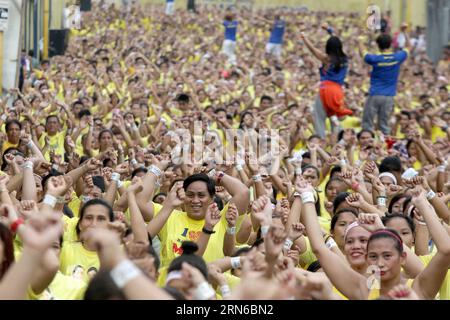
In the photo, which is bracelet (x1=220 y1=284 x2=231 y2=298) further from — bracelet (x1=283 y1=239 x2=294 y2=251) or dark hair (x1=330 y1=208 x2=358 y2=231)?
dark hair (x1=330 y1=208 x2=358 y2=231)

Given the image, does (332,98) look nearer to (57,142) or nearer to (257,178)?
(57,142)

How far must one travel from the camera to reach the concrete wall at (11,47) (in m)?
17.5

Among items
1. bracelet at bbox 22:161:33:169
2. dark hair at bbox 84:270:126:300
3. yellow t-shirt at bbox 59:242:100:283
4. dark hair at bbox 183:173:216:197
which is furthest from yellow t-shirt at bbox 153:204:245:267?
dark hair at bbox 84:270:126:300

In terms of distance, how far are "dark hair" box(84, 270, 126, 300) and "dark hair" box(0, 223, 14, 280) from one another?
0.59 metres

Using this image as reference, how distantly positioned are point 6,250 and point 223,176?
12.9 ft

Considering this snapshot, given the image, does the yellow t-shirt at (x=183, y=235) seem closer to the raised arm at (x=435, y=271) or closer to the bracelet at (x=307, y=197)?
the bracelet at (x=307, y=197)

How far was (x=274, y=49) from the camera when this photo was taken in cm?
2847

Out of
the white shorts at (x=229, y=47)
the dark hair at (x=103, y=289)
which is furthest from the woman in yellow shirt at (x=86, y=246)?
the white shorts at (x=229, y=47)

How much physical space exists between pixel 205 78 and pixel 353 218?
1387 cm

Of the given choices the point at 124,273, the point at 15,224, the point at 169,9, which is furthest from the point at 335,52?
the point at 169,9

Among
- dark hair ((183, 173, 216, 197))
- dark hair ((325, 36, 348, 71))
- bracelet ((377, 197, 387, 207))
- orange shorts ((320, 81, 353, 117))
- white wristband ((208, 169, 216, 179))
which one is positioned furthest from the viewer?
orange shorts ((320, 81, 353, 117))

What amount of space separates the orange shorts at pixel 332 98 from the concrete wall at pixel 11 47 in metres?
4.55

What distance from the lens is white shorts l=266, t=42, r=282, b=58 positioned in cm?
2825
